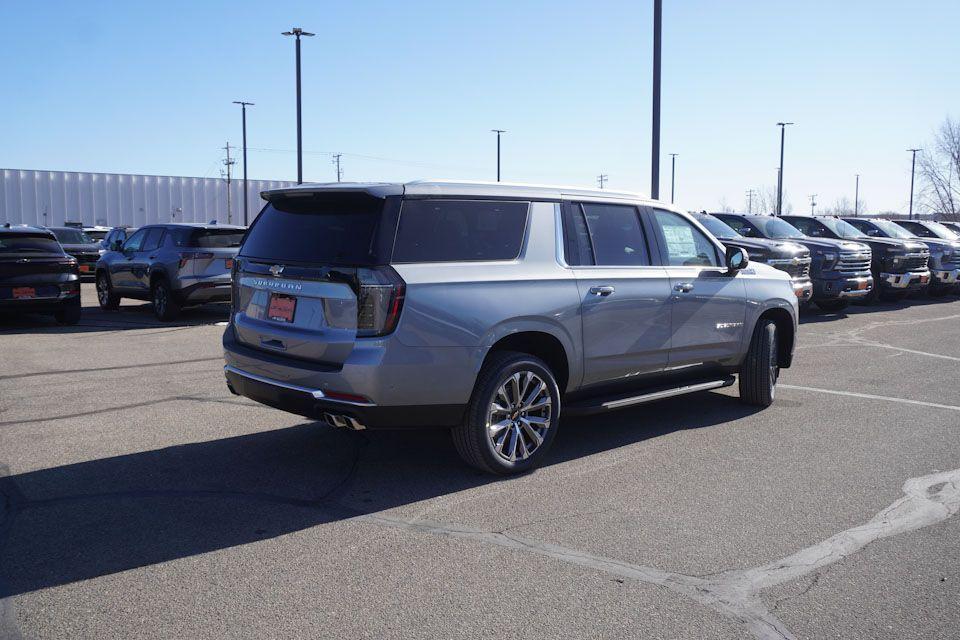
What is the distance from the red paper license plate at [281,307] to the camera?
5.56 m

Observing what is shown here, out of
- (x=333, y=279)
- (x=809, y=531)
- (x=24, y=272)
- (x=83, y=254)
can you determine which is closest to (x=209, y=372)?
(x=333, y=279)

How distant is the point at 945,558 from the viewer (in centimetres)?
440

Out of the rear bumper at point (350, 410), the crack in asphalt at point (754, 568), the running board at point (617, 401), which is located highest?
the rear bumper at point (350, 410)

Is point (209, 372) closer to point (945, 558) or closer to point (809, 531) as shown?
point (809, 531)

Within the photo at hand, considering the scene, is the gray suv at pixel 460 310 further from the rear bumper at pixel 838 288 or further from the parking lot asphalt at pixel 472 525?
the rear bumper at pixel 838 288

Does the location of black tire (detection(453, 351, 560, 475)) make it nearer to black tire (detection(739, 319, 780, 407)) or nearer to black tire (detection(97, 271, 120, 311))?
black tire (detection(739, 319, 780, 407))

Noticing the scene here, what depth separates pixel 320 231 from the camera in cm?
559

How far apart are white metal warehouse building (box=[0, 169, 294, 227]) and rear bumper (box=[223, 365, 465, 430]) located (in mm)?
61363

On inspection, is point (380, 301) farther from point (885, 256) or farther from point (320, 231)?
point (885, 256)

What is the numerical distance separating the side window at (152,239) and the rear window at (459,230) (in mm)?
10802

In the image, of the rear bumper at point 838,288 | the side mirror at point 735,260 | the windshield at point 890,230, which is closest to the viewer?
the side mirror at point 735,260

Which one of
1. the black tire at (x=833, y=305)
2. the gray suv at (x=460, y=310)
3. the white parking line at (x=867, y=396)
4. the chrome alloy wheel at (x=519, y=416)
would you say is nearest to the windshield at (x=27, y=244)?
the gray suv at (x=460, y=310)

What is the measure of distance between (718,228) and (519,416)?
11.2m

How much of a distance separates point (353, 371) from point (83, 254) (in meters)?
23.9
